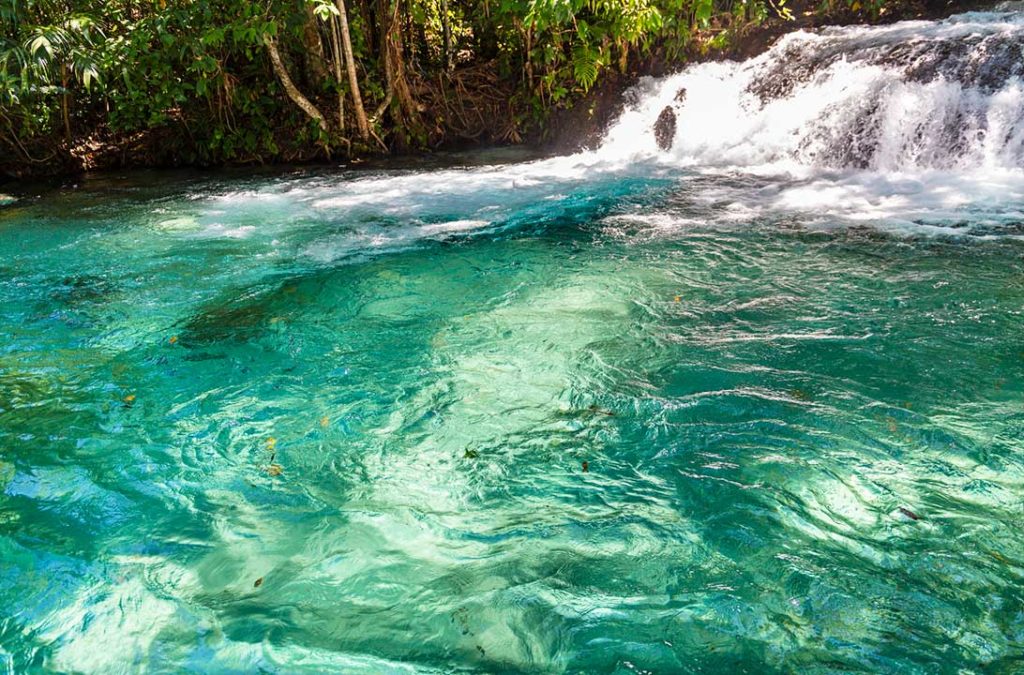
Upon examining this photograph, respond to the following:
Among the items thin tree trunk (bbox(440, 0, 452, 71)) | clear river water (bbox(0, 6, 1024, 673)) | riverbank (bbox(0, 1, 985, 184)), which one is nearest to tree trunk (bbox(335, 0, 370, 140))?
riverbank (bbox(0, 1, 985, 184))

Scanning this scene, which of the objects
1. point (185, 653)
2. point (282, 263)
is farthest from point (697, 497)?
point (282, 263)

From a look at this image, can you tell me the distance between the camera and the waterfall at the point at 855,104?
721 centimetres

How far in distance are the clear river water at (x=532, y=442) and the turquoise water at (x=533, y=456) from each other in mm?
14

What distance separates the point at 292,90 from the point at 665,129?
17.5ft

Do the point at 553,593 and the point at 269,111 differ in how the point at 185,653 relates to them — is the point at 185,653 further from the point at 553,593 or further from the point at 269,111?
the point at 269,111

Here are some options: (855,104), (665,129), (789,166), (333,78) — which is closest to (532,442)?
(789,166)

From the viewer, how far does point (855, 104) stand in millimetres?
8016

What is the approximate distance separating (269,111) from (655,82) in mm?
5957

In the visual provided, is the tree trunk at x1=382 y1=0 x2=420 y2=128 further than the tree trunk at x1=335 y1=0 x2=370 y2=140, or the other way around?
the tree trunk at x1=382 y1=0 x2=420 y2=128

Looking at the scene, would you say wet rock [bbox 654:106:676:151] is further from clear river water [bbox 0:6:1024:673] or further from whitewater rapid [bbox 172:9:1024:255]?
clear river water [bbox 0:6:1024:673]

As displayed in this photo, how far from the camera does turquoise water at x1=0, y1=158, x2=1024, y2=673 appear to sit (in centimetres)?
212

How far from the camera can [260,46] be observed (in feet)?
33.4

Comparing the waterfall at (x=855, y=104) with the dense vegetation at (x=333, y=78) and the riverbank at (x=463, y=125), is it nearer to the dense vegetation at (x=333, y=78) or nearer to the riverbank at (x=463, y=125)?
the riverbank at (x=463, y=125)

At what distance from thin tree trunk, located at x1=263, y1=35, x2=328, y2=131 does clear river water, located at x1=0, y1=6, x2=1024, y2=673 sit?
407 centimetres
